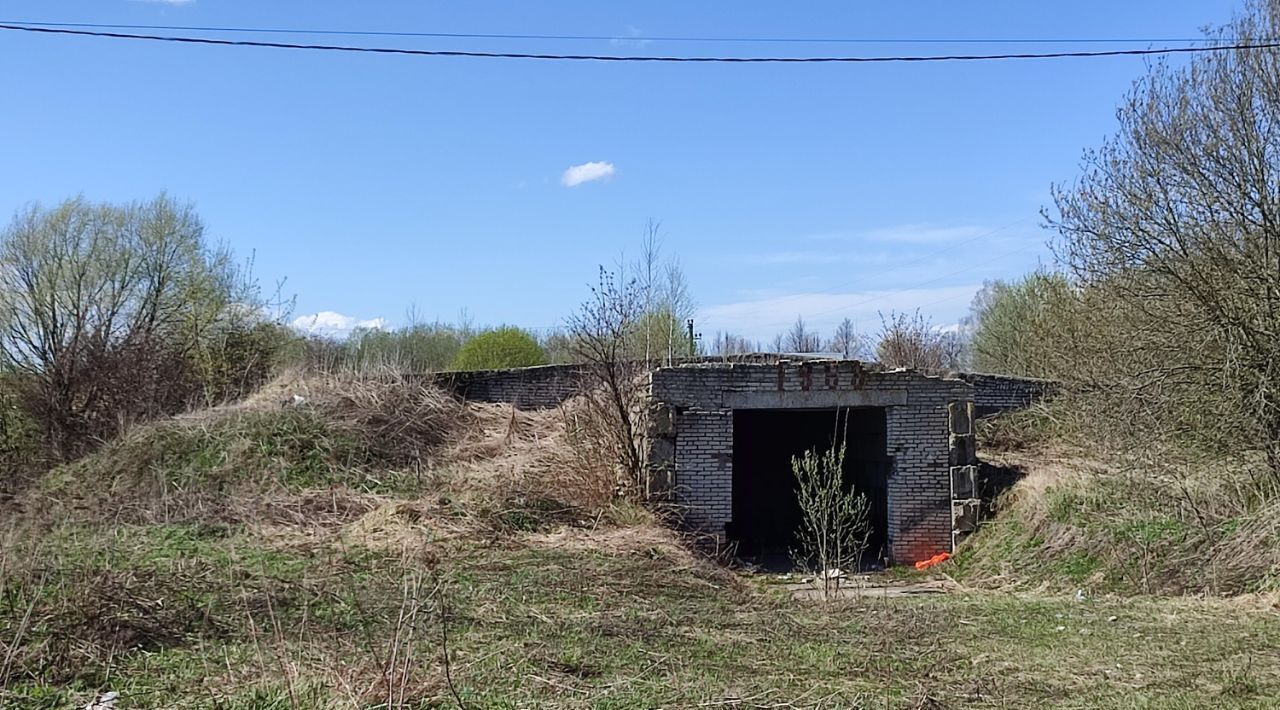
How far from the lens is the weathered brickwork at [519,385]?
18.9 m

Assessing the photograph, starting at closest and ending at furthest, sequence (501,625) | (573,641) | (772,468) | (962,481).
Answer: (573,641)
(501,625)
(962,481)
(772,468)

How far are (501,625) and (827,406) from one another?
7603 millimetres

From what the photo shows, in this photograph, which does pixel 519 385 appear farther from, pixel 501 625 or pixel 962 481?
pixel 501 625

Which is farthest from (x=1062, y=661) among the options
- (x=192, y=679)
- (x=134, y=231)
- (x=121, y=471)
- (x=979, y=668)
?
(x=134, y=231)

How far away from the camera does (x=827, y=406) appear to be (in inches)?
556

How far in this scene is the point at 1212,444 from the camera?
12.5 meters

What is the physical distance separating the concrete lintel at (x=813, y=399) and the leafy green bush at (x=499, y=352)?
51.1 feet

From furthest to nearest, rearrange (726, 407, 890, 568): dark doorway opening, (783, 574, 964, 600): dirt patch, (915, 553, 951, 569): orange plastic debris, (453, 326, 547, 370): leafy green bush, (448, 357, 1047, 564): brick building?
(453, 326, 547, 370): leafy green bush < (726, 407, 890, 568): dark doorway opening < (915, 553, 951, 569): orange plastic debris < (448, 357, 1047, 564): brick building < (783, 574, 964, 600): dirt patch

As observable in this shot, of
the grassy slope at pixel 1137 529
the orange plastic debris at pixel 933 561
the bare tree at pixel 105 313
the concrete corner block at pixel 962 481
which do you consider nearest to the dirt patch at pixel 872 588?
the grassy slope at pixel 1137 529

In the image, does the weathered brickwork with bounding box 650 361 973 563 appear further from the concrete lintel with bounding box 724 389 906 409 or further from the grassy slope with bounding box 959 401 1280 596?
the grassy slope with bounding box 959 401 1280 596

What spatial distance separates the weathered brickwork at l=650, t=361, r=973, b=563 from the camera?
539 inches

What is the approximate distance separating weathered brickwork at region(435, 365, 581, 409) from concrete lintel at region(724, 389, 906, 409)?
5.48 m

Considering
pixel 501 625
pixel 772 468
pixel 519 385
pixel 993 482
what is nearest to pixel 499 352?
pixel 519 385

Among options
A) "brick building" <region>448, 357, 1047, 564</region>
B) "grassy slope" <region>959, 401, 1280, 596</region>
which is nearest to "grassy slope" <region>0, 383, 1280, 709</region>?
"grassy slope" <region>959, 401, 1280, 596</region>
